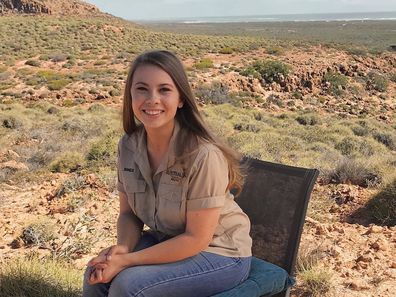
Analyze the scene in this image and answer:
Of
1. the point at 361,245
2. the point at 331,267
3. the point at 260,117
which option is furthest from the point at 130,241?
the point at 260,117

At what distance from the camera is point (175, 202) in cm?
210

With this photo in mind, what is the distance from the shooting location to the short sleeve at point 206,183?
2037 mm

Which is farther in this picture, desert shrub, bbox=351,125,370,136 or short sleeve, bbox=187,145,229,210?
desert shrub, bbox=351,125,370,136

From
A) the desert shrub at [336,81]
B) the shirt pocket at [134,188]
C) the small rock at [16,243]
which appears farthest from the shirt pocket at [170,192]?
the desert shrub at [336,81]

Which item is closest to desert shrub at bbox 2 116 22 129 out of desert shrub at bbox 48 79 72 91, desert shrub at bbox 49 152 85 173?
desert shrub at bbox 49 152 85 173

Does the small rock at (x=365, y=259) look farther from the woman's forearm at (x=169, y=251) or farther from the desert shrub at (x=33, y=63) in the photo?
the desert shrub at (x=33, y=63)

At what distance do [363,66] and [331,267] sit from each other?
29.8 m

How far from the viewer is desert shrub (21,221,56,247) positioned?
4.22 metres

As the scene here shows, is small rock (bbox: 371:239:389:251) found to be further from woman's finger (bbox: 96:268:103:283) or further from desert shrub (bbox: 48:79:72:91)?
desert shrub (bbox: 48:79:72:91)

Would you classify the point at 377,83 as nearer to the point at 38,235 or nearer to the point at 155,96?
the point at 38,235

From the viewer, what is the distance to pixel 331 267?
3.56 m

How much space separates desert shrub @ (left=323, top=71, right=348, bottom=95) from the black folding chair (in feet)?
79.0

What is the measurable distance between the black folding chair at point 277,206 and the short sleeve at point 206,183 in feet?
1.98

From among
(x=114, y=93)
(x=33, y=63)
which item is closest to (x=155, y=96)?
(x=114, y=93)
